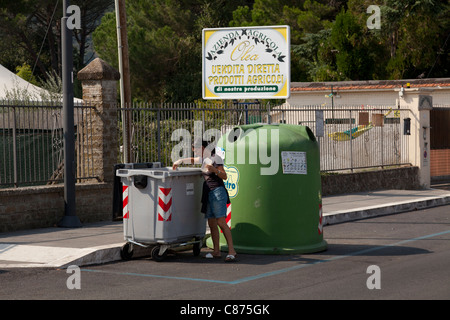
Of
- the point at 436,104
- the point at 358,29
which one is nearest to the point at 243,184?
the point at 436,104

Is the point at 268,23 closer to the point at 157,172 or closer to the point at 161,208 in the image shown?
the point at 157,172

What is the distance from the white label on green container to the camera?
35.5ft

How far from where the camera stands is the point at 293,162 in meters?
10.9

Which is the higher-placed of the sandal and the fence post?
the fence post

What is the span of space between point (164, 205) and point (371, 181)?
39.1 ft

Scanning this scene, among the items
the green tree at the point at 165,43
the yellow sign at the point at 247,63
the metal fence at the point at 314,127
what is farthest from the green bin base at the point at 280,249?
the green tree at the point at 165,43

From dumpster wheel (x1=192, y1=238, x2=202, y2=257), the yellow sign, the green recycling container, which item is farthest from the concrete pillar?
dumpster wheel (x1=192, y1=238, x2=202, y2=257)

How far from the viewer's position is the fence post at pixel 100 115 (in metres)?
14.7

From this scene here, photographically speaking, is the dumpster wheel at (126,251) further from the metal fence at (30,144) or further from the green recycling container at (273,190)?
the metal fence at (30,144)

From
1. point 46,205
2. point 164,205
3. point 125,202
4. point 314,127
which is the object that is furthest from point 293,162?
point 314,127

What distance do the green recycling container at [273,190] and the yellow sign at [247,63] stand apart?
4225 millimetres

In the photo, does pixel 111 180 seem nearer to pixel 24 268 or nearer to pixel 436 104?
pixel 24 268

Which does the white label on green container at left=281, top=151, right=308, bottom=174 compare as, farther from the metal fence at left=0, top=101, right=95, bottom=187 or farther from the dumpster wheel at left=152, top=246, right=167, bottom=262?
the metal fence at left=0, top=101, right=95, bottom=187

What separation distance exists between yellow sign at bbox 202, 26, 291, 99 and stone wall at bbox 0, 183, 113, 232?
320 centimetres
